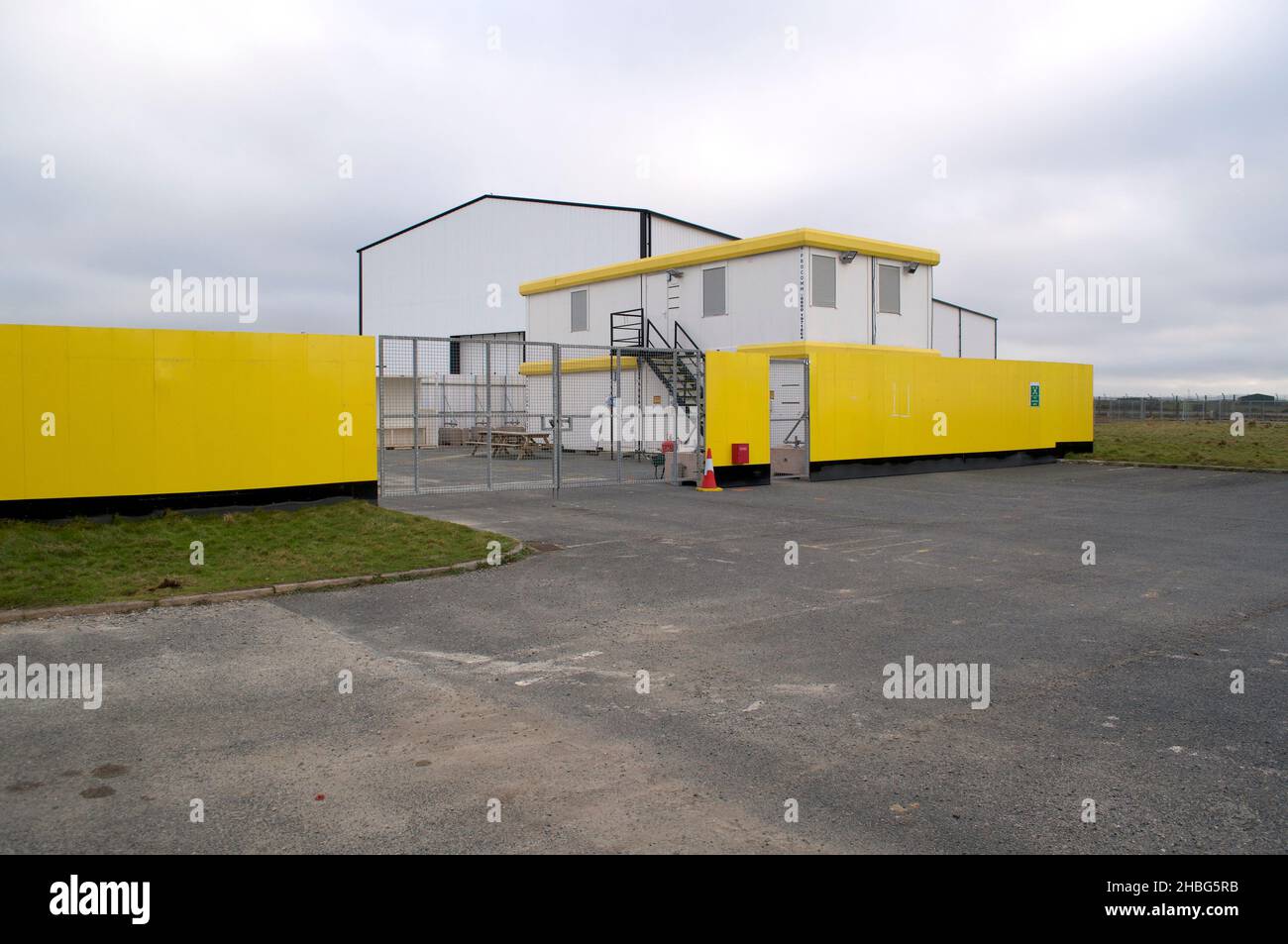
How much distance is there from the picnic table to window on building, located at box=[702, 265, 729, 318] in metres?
6.35

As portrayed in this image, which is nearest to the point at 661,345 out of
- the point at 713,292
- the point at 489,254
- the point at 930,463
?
the point at 713,292

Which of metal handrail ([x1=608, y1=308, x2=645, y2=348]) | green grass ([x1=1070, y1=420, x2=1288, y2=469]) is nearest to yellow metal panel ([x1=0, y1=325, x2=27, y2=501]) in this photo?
metal handrail ([x1=608, y1=308, x2=645, y2=348])

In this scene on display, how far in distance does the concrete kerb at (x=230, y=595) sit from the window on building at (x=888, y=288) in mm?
20452

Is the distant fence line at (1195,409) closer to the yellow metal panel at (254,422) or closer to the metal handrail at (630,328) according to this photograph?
the metal handrail at (630,328)

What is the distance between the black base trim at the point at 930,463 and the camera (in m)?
22.9

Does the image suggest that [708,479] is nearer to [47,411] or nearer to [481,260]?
[47,411]

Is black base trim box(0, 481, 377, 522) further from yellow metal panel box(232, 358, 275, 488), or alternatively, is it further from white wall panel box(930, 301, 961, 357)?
white wall panel box(930, 301, 961, 357)

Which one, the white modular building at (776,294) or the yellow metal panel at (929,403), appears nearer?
the yellow metal panel at (929,403)

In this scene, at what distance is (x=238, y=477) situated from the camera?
14.0 meters

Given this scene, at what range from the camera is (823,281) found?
2681 centimetres

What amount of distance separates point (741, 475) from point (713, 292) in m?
10.3

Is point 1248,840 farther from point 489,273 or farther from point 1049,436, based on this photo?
point 489,273

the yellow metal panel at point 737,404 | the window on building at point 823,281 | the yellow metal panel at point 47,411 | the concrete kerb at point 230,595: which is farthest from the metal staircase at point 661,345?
the concrete kerb at point 230,595
